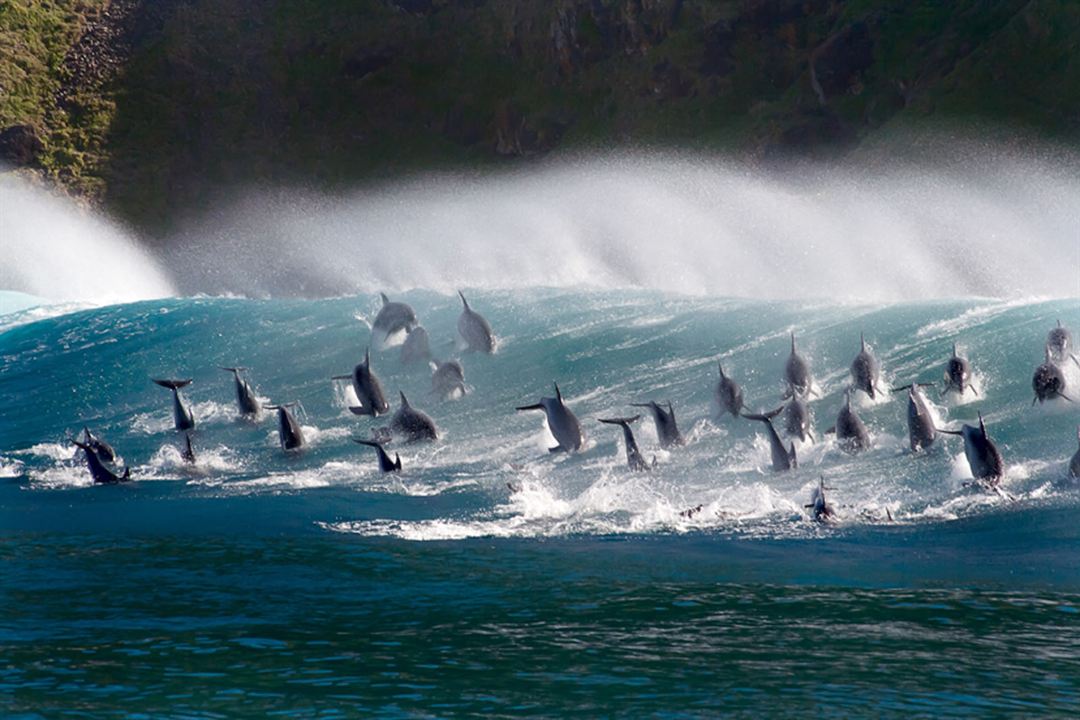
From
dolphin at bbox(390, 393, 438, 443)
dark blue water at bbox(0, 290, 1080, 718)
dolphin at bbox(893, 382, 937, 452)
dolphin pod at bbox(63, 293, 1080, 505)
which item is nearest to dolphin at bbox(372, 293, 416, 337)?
dark blue water at bbox(0, 290, 1080, 718)

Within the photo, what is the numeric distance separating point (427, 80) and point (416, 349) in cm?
5433

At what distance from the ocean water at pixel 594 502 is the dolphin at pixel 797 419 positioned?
32 centimetres

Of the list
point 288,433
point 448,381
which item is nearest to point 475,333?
point 448,381

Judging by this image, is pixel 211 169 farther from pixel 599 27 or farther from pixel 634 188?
pixel 634 188

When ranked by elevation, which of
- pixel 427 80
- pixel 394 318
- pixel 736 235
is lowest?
pixel 394 318

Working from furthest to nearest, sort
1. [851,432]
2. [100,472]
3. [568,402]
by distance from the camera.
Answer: [568,402] → [100,472] → [851,432]

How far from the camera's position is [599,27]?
251ft

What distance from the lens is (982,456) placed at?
774 inches

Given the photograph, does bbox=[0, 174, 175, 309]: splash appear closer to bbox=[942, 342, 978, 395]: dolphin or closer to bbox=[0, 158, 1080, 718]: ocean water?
bbox=[0, 158, 1080, 718]: ocean water

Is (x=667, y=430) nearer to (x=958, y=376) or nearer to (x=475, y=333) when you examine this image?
(x=958, y=376)

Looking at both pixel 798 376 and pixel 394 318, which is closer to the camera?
pixel 798 376

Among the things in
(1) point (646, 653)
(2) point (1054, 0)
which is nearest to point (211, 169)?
(2) point (1054, 0)

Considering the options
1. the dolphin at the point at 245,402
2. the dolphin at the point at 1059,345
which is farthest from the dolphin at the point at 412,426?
the dolphin at the point at 1059,345

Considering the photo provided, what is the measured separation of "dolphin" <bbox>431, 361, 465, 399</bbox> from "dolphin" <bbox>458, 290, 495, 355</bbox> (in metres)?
2.16
